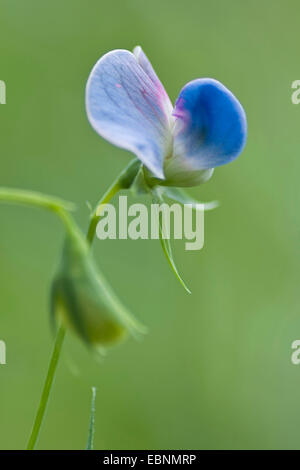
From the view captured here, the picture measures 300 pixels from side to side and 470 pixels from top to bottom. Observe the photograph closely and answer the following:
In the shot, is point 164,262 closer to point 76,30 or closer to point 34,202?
point 76,30

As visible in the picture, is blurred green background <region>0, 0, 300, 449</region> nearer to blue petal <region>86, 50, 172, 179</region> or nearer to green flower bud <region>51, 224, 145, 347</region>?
blue petal <region>86, 50, 172, 179</region>

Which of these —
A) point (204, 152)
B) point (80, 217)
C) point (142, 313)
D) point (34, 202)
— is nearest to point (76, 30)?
point (80, 217)

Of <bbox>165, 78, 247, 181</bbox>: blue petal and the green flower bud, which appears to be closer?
the green flower bud

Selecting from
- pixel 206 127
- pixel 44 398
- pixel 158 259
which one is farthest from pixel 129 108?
pixel 158 259

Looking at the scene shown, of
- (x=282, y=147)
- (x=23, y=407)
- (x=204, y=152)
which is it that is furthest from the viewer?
(x=282, y=147)

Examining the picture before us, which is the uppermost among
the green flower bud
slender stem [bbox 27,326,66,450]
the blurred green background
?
the blurred green background

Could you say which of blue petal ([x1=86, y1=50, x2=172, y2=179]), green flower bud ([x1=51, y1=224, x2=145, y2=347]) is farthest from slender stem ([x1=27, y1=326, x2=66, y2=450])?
blue petal ([x1=86, y1=50, x2=172, y2=179])

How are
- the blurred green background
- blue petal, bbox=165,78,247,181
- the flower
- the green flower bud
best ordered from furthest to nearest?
the blurred green background
blue petal, bbox=165,78,247,181
the flower
the green flower bud
